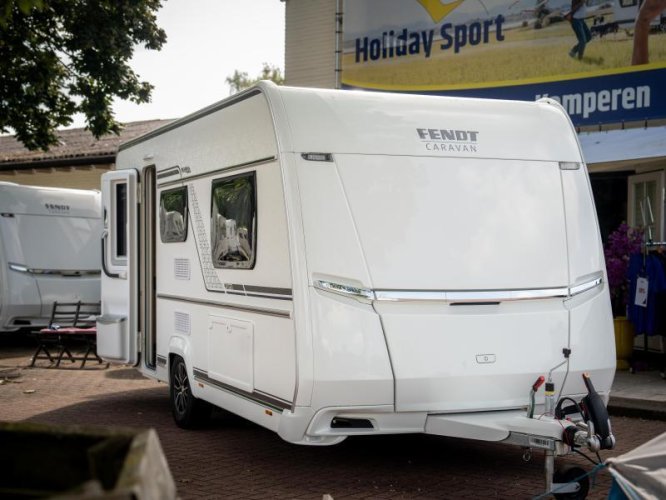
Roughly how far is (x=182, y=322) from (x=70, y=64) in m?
10.9

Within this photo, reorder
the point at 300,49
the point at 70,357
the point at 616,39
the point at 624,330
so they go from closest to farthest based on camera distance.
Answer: the point at 624,330 → the point at 616,39 → the point at 70,357 → the point at 300,49

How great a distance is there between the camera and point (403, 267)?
277 inches

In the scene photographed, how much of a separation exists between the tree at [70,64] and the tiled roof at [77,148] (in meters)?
5.02

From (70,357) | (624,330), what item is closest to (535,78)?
(624,330)

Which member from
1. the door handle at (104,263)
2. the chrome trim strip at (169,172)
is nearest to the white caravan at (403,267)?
the chrome trim strip at (169,172)

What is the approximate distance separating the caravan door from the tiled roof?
1352 centimetres

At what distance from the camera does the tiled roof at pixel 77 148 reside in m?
25.9

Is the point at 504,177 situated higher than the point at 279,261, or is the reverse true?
Result: the point at 504,177

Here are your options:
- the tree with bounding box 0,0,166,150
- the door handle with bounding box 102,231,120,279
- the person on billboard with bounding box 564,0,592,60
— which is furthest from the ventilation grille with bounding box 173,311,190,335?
the tree with bounding box 0,0,166,150

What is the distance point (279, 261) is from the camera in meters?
7.16

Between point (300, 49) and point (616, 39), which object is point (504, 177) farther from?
point (300, 49)

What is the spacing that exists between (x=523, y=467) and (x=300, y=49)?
463 inches

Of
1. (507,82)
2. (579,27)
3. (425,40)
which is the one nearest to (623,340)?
(507,82)

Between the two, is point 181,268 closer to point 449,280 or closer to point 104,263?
point 104,263
